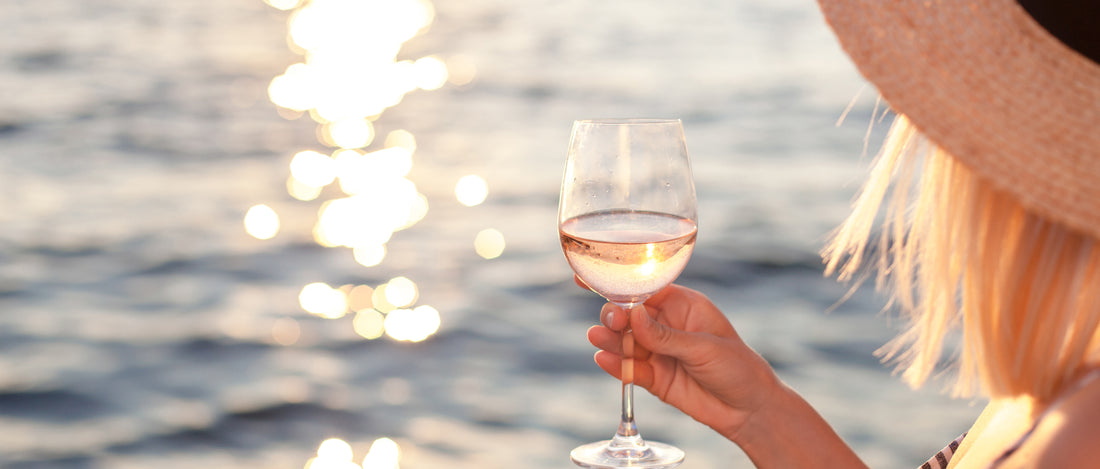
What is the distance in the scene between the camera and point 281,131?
11.0 m

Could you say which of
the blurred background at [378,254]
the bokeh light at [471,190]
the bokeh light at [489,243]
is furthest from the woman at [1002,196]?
the bokeh light at [471,190]

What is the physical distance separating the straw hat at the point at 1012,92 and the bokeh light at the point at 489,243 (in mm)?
6510

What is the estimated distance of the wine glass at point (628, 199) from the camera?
5.83ft

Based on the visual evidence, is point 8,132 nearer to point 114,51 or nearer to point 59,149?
point 59,149

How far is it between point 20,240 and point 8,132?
3073mm

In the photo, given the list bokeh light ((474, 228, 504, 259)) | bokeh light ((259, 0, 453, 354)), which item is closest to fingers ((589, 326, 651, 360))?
bokeh light ((259, 0, 453, 354))

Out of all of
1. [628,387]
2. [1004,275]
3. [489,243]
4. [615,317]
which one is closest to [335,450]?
[489,243]

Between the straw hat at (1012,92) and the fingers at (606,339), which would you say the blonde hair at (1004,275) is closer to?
the straw hat at (1012,92)

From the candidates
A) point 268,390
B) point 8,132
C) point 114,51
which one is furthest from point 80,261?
point 114,51

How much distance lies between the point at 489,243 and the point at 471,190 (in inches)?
41.7

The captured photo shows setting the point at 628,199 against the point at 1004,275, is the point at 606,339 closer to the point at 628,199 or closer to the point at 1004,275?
the point at 628,199

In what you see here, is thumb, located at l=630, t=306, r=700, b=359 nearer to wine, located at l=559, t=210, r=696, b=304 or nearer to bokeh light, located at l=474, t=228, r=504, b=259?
wine, located at l=559, t=210, r=696, b=304

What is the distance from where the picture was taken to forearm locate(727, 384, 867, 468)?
2.08 m

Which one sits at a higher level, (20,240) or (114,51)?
(114,51)
